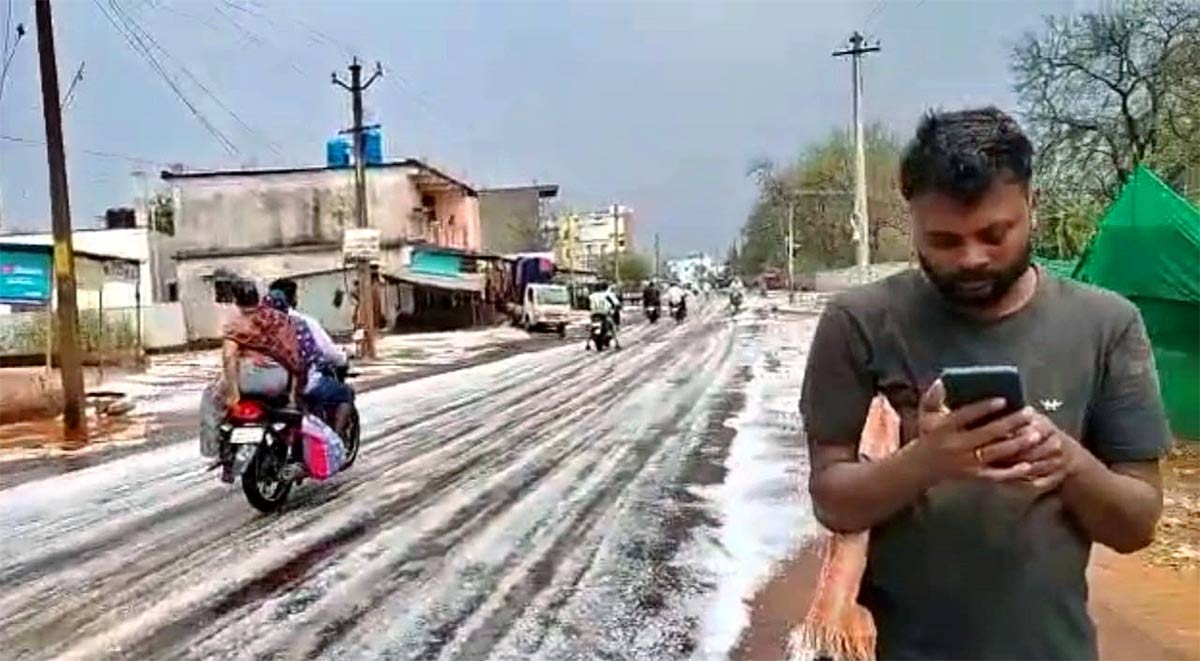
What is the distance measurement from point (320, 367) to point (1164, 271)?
7.01m

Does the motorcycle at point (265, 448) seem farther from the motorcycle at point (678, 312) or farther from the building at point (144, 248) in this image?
the motorcycle at point (678, 312)

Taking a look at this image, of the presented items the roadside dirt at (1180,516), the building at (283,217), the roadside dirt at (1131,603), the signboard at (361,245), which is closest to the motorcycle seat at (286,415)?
the roadside dirt at (1131,603)

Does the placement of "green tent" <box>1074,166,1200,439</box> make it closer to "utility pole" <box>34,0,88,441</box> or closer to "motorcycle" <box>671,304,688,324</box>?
"utility pole" <box>34,0,88,441</box>

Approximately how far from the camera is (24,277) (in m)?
29.1

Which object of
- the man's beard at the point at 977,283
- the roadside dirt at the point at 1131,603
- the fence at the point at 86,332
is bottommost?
the roadside dirt at the point at 1131,603

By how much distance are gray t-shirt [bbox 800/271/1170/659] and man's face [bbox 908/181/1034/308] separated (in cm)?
6

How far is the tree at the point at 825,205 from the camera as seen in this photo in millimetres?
80062

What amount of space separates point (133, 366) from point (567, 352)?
10.4 metres

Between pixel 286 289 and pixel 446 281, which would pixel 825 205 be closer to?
pixel 446 281

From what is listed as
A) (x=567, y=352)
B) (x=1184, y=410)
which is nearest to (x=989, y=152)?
(x=1184, y=410)

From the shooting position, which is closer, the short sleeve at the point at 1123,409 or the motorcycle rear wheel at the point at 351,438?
the short sleeve at the point at 1123,409

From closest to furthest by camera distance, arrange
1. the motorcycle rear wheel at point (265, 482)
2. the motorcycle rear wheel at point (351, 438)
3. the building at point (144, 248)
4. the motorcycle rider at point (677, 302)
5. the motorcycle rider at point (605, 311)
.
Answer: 1. the motorcycle rear wheel at point (265, 482)
2. the motorcycle rear wheel at point (351, 438)
3. the motorcycle rider at point (605, 311)
4. the building at point (144, 248)
5. the motorcycle rider at point (677, 302)

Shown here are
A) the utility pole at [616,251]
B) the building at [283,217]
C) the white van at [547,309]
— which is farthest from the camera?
the utility pole at [616,251]

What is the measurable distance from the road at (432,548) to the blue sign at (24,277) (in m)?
14.7
